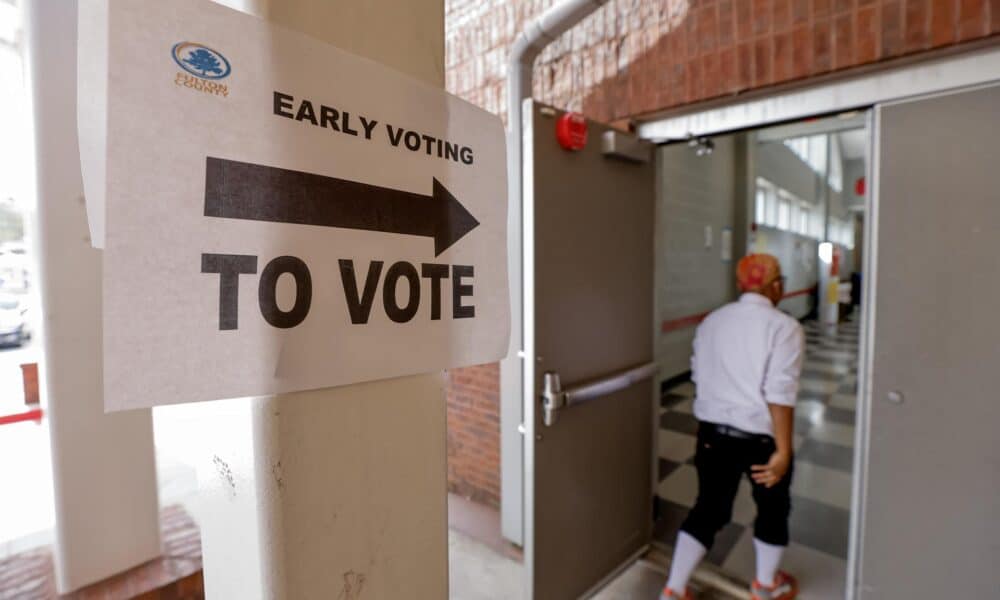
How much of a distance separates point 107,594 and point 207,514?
1.34m

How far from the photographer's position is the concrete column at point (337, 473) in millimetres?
604

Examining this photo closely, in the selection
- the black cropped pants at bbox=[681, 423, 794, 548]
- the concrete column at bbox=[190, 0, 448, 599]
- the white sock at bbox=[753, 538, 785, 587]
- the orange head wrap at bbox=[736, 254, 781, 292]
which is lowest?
the white sock at bbox=[753, 538, 785, 587]

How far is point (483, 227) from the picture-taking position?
792 mm

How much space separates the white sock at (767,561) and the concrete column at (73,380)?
8.08ft

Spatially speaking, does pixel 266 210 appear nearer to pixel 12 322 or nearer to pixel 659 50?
pixel 659 50

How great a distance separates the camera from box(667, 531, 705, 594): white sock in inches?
82.4

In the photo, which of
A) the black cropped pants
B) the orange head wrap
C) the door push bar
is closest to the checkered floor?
the black cropped pants

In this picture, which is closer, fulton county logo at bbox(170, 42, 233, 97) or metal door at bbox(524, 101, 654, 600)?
fulton county logo at bbox(170, 42, 233, 97)

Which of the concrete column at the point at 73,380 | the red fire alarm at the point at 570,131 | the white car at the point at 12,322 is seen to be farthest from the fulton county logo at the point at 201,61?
the white car at the point at 12,322

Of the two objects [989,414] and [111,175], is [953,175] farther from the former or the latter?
[111,175]

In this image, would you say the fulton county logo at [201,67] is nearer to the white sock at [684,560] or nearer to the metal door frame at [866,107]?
the metal door frame at [866,107]

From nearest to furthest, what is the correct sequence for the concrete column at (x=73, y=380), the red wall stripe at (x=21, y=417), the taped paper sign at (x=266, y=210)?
the taped paper sign at (x=266, y=210) < the concrete column at (x=73, y=380) < the red wall stripe at (x=21, y=417)

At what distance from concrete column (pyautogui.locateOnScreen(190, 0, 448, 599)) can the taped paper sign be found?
5 centimetres

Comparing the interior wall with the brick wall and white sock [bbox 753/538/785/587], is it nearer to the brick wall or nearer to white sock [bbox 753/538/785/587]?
the brick wall
